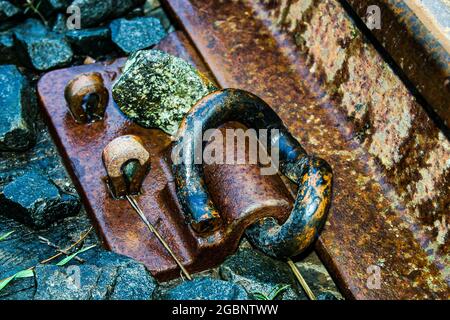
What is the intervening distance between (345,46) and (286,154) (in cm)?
58

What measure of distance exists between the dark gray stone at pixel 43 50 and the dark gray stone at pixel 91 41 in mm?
49

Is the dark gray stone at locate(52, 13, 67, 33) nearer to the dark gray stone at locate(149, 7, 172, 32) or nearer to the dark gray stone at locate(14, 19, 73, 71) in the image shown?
the dark gray stone at locate(14, 19, 73, 71)

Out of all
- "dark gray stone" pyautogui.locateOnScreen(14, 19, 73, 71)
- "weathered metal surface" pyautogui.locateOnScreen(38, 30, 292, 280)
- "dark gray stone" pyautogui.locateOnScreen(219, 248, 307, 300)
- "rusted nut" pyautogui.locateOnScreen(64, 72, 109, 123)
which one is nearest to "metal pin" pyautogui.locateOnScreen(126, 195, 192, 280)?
"weathered metal surface" pyautogui.locateOnScreen(38, 30, 292, 280)

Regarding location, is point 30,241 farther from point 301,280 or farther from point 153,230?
point 301,280

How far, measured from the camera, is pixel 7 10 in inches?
128

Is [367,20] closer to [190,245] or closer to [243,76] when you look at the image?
[243,76]

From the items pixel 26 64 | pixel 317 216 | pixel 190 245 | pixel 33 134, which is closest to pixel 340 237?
pixel 317 216

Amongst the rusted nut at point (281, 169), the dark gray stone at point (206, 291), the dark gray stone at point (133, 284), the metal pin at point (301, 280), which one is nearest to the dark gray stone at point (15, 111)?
the rusted nut at point (281, 169)

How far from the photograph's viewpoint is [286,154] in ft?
8.04

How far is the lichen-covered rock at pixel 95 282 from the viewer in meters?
2.04

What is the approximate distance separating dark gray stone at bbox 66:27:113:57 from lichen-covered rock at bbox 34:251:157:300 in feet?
4.72

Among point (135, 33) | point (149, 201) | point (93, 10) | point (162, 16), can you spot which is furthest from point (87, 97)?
point (162, 16)

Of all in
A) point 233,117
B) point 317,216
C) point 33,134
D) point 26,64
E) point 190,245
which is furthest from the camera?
point 26,64

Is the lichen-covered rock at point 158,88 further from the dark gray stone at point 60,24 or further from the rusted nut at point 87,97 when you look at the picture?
the dark gray stone at point 60,24
